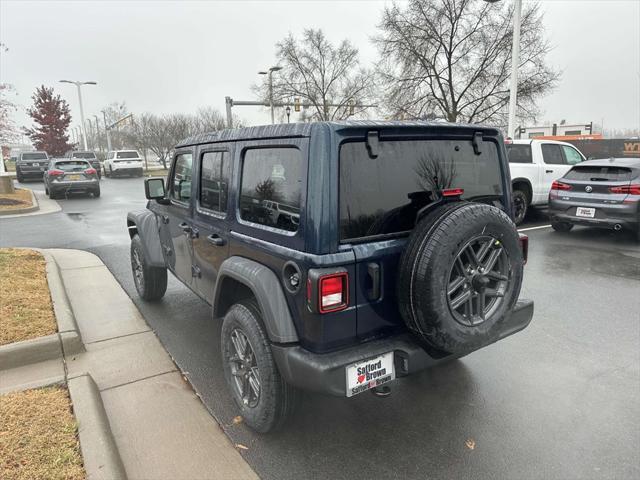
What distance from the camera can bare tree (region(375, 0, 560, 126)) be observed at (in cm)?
1875

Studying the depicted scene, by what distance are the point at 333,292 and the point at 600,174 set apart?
7619 mm

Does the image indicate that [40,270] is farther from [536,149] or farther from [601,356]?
[536,149]

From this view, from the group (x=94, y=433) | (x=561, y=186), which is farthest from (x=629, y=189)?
(x=94, y=433)

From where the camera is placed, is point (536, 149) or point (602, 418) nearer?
point (602, 418)

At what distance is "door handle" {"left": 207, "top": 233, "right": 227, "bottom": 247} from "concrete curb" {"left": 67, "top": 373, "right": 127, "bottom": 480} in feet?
4.19

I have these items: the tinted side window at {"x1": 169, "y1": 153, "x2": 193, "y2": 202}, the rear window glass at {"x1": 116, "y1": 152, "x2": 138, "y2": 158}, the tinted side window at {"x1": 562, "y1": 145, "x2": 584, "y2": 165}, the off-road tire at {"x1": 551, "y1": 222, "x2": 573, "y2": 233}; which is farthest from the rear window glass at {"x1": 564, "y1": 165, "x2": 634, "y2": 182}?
the rear window glass at {"x1": 116, "y1": 152, "x2": 138, "y2": 158}

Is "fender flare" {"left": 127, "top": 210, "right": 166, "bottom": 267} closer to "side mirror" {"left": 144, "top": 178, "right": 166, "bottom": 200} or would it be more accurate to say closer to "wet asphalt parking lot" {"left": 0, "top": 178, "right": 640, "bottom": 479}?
"side mirror" {"left": 144, "top": 178, "right": 166, "bottom": 200}

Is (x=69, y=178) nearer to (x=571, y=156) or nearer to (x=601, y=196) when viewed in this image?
(x=571, y=156)

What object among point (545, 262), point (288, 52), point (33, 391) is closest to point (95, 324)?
point (33, 391)

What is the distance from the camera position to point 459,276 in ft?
8.01

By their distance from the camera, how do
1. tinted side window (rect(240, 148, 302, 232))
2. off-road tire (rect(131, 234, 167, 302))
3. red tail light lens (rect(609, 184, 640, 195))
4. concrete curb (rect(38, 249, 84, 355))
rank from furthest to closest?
red tail light lens (rect(609, 184, 640, 195)), off-road tire (rect(131, 234, 167, 302)), concrete curb (rect(38, 249, 84, 355)), tinted side window (rect(240, 148, 302, 232))

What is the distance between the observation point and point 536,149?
990cm

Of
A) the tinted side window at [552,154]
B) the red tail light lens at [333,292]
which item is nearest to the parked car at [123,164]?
the tinted side window at [552,154]

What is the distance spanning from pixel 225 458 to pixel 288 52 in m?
33.7
